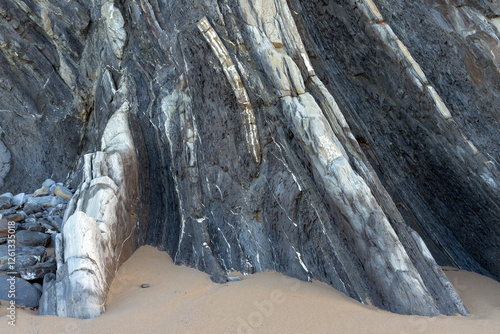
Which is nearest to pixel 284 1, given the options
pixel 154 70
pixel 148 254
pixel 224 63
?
pixel 224 63

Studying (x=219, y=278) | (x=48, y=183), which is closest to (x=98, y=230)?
(x=219, y=278)

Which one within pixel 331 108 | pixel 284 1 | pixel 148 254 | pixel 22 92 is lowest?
pixel 148 254

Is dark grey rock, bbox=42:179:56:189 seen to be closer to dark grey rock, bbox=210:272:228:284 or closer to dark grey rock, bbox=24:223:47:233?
dark grey rock, bbox=24:223:47:233

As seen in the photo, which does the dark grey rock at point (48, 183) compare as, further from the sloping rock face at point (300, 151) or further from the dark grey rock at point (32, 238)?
the dark grey rock at point (32, 238)

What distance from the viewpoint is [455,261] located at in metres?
5.24

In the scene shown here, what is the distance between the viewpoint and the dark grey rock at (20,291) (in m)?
4.00

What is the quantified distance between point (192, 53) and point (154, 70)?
97cm

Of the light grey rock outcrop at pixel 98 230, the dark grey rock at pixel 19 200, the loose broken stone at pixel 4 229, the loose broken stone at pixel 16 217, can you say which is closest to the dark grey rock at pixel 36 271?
the light grey rock outcrop at pixel 98 230

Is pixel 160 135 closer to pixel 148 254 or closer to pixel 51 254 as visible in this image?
pixel 148 254

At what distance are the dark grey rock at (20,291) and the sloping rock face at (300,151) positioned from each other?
0.63 feet

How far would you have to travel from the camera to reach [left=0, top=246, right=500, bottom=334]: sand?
353cm

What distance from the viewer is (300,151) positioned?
4.58 meters

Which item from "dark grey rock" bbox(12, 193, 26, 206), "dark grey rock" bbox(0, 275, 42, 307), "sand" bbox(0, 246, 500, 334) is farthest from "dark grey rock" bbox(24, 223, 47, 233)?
"sand" bbox(0, 246, 500, 334)

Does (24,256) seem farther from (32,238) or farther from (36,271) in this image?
(32,238)
